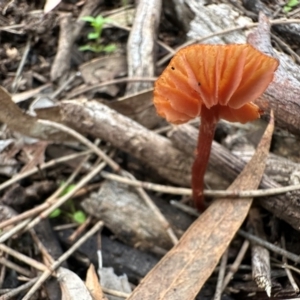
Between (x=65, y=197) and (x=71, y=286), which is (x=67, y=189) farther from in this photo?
(x=71, y=286)

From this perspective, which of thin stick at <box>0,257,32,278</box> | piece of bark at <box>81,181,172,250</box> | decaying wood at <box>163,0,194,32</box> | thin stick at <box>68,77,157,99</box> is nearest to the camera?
thin stick at <box>0,257,32,278</box>

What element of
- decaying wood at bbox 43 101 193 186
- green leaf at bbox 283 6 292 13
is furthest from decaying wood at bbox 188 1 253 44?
decaying wood at bbox 43 101 193 186

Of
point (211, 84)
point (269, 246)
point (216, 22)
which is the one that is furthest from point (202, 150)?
point (216, 22)

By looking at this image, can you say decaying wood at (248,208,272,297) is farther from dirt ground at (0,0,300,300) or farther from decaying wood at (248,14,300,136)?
decaying wood at (248,14,300,136)

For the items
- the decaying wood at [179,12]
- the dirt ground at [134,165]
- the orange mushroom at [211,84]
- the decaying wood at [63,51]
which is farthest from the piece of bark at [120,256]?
the decaying wood at [179,12]

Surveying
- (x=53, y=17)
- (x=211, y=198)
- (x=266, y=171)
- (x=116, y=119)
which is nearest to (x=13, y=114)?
(x=116, y=119)

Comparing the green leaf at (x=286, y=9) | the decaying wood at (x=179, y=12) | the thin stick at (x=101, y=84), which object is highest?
the green leaf at (x=286, y=9)

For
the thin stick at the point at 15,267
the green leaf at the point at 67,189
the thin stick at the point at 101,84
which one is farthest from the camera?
the thin stick at the point at 101,84

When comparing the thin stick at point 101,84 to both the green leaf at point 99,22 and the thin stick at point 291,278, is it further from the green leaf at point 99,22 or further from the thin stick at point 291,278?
the thin stick at point 291,278
